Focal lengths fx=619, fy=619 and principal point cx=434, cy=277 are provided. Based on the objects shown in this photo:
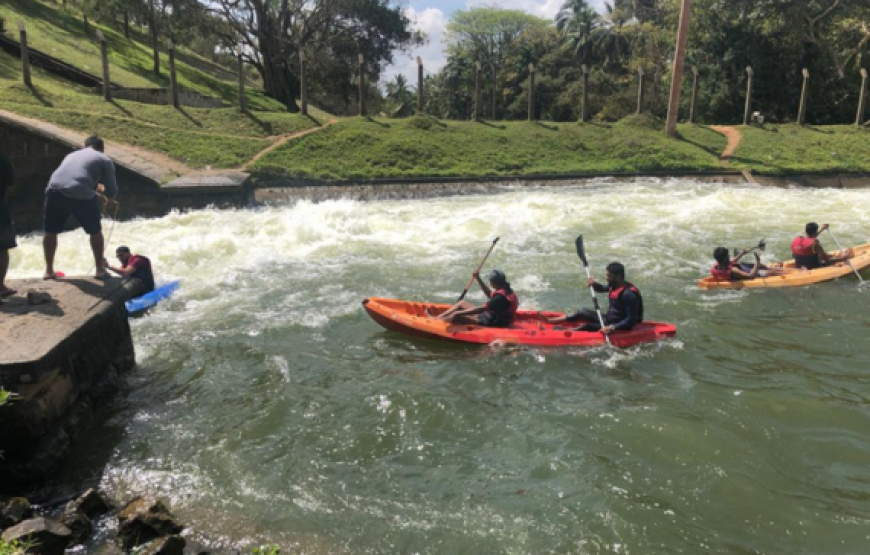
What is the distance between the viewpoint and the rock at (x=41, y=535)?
3576 millimetres

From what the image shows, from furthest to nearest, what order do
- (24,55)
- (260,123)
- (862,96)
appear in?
1. (862,96)
2. (260,123)
3. (24,55)

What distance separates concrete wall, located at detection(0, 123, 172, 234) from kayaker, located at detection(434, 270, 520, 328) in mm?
10165

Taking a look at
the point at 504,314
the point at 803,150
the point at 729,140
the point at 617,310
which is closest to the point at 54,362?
the point at 504,314

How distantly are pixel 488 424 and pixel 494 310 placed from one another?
6.84ft

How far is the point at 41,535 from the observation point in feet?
12.0

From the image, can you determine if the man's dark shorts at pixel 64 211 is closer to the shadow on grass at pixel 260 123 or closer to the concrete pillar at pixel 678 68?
the shadow on grass at pixel 260 123

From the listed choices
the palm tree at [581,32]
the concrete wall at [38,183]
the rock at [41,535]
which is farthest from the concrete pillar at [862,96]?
the rock at [41,535]

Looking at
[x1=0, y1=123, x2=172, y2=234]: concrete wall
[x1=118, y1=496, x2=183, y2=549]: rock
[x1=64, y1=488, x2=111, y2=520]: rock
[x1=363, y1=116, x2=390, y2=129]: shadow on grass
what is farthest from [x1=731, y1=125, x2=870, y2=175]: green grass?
[x1=64, y1=488, x2=111, y2=520]: rock

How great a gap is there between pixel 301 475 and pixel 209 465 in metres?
0.78

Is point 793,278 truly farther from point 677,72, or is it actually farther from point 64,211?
point 677,72

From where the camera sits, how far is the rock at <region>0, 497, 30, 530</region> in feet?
12.8

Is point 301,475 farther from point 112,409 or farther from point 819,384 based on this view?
point 819,384

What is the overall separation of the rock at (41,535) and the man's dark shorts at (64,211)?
11.5ft

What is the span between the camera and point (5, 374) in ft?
14.3
